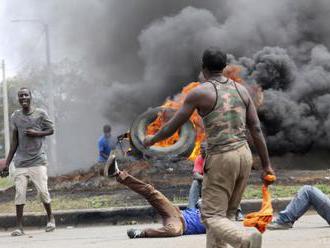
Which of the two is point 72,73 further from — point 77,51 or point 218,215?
point 218,215

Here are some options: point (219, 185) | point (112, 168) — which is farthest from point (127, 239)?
point (219, 185)

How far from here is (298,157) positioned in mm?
18672

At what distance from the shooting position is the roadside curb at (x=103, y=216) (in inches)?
343

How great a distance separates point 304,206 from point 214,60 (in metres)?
3.03

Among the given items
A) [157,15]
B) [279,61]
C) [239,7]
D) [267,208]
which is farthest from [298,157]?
[267,208]

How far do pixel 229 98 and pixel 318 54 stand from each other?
1523cm

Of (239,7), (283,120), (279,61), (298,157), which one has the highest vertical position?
(239,7)

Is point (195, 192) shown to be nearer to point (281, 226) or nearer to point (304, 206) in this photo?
point (281, 226)

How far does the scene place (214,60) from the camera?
4.45 m

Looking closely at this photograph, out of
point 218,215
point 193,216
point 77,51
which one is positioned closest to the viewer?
point 218,215

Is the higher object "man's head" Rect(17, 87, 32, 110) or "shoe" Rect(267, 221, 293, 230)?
"man's head" Rect(17, 87, 32, 110)

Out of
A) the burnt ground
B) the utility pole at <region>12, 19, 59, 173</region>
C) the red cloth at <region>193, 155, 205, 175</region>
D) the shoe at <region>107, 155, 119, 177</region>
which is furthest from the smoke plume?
the shoe at <region>107, 155, 119, 177</region>

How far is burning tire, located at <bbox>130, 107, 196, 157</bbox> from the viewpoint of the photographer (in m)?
14.5

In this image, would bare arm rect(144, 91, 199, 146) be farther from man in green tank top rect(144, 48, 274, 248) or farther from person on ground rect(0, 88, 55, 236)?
person on ground rect(0, 88, 55, 236)
